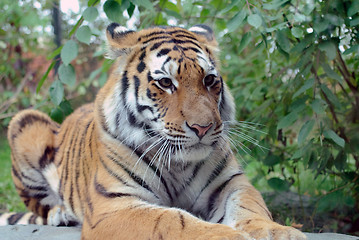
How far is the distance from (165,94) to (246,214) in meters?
0.77

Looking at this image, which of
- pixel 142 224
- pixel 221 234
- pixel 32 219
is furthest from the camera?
pixel 32 219

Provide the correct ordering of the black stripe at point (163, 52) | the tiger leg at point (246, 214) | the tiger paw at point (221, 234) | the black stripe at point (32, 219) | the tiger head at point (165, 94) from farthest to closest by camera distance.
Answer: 1. the black stripe at point (32, 219)
2. the black stripe at point (163, 52)
3. the tiger head at point (165, 94)
4. the tiger leg at point (246, 214)
5. the tiger paw at point (221, 234)

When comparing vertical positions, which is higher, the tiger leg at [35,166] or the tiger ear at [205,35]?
the tiger ear at [205,35]

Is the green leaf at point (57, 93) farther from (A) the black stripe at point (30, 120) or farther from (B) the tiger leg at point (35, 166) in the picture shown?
(A) the black stripe at point (30, 120)

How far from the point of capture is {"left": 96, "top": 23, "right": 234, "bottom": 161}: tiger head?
219cm

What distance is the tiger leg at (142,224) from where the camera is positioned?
1.82 metres

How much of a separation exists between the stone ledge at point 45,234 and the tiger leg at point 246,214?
383mm

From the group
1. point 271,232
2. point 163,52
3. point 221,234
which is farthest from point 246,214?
point 163,52

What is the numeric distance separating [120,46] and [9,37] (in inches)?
230

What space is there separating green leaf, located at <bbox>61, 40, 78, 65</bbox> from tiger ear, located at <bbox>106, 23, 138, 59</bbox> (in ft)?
0.68

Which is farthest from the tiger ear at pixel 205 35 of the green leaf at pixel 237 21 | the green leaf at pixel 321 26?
the green leaf at pixel 321 26

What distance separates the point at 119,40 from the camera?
8.59ft

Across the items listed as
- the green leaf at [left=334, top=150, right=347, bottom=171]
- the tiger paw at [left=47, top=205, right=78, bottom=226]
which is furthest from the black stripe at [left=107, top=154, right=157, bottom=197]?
the green leaf at [left=334, top=150, right=347, bottom=171]

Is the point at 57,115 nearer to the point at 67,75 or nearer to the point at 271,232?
the point at 67,75
